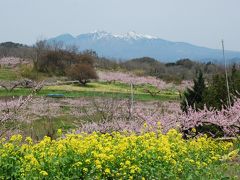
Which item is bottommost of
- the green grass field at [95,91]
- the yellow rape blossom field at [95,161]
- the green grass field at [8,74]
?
the green grass field at [95,91]

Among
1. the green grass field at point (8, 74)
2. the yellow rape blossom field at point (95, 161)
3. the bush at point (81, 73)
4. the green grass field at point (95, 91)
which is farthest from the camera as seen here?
the bush at point (81, 73)

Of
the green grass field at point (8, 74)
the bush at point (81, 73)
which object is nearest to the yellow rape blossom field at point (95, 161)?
the bush at point (81, 73)

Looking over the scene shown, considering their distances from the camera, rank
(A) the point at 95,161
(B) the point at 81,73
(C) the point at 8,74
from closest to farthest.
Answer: (A) the point at 95,161, (B) the point at 81,73, (C) the point at 8,74

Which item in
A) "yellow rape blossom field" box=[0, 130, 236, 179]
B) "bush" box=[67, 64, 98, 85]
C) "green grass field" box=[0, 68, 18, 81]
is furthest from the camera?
"bush" box=[67, 64, 98, 85]

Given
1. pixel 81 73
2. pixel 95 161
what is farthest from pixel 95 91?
pixel 95 161

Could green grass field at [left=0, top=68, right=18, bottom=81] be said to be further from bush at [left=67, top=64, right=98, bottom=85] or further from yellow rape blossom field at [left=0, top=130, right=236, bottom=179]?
yellow rape blossom field at [left=0, top=130, right=236, bottom=179]

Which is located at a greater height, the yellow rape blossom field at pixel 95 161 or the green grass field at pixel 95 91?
the yellow rape blossom field at pixel 95 161

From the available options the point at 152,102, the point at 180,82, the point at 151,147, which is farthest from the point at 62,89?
the point at 151,147

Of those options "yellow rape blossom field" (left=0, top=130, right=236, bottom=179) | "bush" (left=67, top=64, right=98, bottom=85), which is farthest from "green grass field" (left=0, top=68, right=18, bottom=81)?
"yellow rape blossom field" (left=0, top=130, right=236, bottom=179)

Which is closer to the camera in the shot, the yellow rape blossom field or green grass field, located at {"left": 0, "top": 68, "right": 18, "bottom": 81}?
the yellow rape blossom field

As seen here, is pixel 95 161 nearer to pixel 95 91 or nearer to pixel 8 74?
pixel 95 91

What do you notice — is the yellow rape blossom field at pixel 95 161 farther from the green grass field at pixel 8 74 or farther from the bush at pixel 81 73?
the green grass field at pixel 8 74

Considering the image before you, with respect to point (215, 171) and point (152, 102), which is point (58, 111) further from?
point (215, 171)

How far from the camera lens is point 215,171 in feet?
27.6
